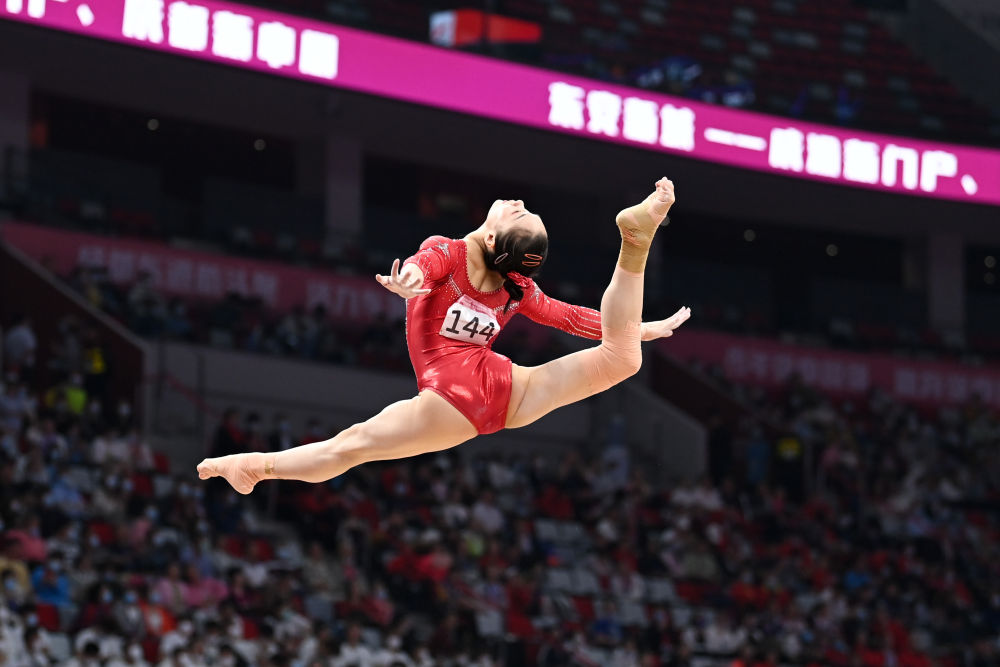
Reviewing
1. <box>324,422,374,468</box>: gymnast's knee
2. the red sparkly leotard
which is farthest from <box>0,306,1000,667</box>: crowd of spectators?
the red sparkly leotard

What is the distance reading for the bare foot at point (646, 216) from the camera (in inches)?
266

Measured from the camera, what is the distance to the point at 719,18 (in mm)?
29531

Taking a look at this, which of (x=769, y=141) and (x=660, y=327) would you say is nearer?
(x=660, y=327)

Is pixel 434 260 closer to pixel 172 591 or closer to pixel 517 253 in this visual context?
pixel 517 253

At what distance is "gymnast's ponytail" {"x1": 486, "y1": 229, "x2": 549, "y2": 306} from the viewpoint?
7.11 metres

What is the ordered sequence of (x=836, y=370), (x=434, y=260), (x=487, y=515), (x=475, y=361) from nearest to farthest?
(x=434, y=260) → (x=475, y=361) → (x=487, y=515) → (x=836, y=370)

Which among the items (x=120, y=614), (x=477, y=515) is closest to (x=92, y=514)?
(x=120, y=614)

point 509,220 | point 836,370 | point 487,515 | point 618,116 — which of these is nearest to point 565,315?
point 509,220

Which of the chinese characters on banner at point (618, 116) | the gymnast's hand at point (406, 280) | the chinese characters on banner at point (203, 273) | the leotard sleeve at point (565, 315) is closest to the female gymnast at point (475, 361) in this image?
the leotard sleeve at point (565, 315)

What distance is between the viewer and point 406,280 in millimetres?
6551

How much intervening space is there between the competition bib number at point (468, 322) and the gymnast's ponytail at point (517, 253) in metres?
0.22

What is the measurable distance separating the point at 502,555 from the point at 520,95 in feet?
23.2

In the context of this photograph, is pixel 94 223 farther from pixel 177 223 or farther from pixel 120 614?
pixel 120 614

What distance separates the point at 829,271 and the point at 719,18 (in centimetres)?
560
